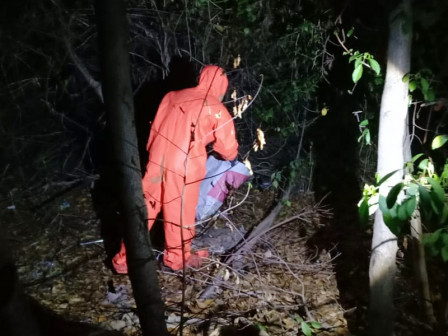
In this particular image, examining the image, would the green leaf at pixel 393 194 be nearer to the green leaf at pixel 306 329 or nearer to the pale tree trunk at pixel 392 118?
the pale tree trunk at pixel 392 118

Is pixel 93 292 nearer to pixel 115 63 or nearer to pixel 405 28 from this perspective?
pixel 115 63

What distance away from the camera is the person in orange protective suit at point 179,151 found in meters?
4.04

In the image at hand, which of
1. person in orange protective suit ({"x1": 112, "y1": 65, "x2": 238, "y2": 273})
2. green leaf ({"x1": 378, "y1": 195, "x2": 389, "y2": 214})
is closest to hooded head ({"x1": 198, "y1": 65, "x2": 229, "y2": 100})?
person in orange protective suit ({"x1": 112, "y1": 65, "x2": 238, "y2": 273})

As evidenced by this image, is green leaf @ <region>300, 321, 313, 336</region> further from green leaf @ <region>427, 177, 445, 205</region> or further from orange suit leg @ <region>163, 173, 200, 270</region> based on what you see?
green leaf @ <region>427, 177, 445, 205</region>

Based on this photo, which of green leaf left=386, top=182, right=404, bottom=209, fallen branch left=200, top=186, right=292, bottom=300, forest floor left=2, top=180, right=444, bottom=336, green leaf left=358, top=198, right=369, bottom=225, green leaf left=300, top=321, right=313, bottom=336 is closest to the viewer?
green leaf left=386, top=182, right=404, bottom=209

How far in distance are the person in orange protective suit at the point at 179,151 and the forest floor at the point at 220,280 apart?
380 millimetres

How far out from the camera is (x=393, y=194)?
2008mm

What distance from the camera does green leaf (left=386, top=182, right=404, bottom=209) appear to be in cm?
199

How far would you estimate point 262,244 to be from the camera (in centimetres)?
483

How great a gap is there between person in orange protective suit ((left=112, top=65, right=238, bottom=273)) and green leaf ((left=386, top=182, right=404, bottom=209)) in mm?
2216

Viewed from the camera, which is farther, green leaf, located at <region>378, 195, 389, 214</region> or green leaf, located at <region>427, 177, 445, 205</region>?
green leaf, located at <region>378, 195, 389, 214</region>

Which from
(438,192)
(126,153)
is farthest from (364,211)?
(126,153)

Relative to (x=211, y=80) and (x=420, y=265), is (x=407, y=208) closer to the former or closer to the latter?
(x=420, y=265)

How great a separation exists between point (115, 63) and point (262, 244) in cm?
343
